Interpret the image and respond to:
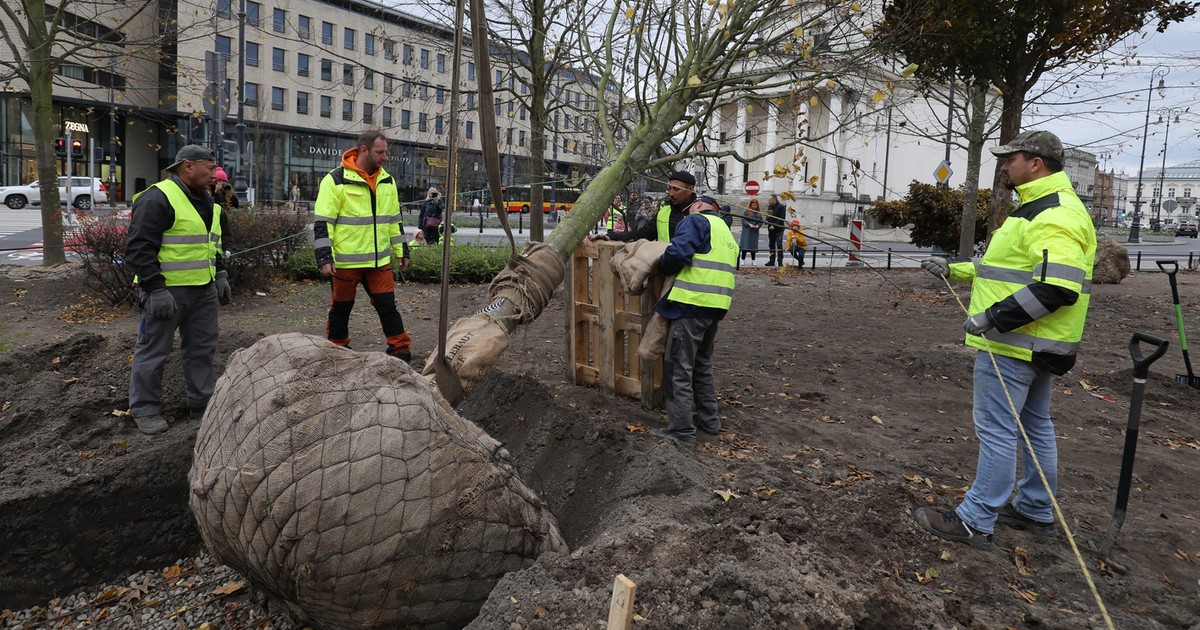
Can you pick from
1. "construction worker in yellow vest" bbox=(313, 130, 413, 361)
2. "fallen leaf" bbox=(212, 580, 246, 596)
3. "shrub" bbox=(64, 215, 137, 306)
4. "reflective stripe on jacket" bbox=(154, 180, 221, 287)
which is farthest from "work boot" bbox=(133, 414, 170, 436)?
"shrub" bbox=(64, 215, 137, 306)

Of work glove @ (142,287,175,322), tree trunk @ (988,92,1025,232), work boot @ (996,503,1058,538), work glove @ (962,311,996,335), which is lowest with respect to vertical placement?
work boot @ (996,503,1058,538)

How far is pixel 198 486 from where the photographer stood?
2.74 meters

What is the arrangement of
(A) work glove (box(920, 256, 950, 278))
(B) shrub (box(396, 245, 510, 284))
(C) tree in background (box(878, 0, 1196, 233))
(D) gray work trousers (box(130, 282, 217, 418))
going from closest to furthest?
(A) work glove (box(920, 256, 950, 278)), (D) gray work trousers (box(130, 282, 217, 418)), (C) tree in background (box(878, 0, 1196, 233)), (B) shrub (box(396, 245, 510, 284))

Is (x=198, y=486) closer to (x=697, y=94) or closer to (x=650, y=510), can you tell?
(x=650, y=510)

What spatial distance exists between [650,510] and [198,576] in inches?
91.6

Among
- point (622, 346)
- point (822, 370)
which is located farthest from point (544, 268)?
point (822, 370)

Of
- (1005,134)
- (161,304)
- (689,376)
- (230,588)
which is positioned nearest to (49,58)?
(161,304)

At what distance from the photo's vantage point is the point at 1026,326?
340 centimetres

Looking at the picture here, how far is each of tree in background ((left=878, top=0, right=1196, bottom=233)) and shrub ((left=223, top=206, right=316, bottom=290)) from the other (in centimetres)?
743

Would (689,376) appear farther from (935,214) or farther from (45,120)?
(935,214)

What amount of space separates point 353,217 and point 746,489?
10.4 ft

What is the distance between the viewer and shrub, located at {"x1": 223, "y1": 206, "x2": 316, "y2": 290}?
30.1 feet

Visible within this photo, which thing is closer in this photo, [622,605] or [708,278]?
[622,605]

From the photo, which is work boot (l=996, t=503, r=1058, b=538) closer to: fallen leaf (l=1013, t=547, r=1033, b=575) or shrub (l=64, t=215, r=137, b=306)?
fallen leaf (l=1013, t=547, r=1033, b=575)
